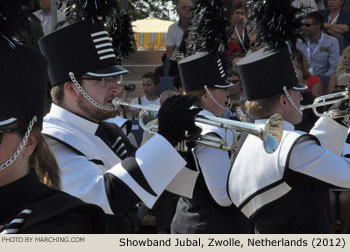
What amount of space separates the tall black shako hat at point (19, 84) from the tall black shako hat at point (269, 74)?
2.12 meters

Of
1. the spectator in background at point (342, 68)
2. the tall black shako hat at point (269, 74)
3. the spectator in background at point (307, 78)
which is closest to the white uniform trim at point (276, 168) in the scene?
the tall black shako hat at point (269, 74)

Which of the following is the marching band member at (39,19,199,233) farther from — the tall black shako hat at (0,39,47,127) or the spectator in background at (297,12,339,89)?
the spectator in background at (297,12,339,89)

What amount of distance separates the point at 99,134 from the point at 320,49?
239 inches

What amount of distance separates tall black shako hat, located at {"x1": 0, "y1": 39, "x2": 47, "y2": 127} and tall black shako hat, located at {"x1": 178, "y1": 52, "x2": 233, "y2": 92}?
2.97 metres

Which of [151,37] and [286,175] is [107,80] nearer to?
[286,175]

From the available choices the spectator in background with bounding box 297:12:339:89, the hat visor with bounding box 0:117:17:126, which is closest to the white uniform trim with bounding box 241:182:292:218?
the hat visor with bounding box 0:117:17:126

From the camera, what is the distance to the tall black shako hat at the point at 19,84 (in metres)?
2.13

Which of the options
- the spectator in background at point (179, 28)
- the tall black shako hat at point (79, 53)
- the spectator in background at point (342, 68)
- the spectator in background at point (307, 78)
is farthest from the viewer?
the spectator in background at point (179, 28)

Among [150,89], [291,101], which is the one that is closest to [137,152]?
[291,101]

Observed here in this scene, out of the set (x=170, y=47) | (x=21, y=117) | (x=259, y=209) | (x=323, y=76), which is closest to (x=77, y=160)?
→ (x=21, y=117)

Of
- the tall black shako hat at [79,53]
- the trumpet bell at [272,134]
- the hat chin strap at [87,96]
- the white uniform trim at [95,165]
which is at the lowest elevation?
the trumpet bell at [272,134]

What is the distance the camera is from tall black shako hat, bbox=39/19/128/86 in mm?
3455

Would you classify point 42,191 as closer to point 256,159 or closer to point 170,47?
point 256,159

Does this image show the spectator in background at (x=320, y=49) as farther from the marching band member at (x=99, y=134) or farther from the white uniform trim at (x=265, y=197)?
the marching band member at (x=99, y=134)
